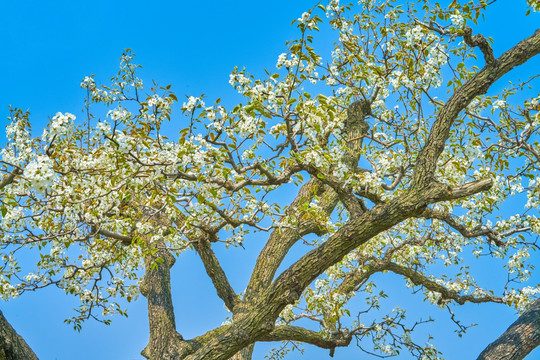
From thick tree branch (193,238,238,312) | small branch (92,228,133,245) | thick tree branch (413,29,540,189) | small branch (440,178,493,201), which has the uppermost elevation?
small branch (92,228,133,245)

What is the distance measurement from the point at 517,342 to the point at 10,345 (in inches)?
221

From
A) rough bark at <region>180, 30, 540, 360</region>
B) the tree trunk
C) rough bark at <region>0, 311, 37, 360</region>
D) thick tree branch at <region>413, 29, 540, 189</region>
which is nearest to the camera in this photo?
rough bark at <region>0, 311, 37, 360</region>

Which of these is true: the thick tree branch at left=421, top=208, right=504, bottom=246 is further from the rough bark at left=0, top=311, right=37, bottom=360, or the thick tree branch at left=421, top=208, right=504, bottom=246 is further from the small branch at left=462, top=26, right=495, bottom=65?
the rough bark at left=0, top=311, right=37, bottom=360

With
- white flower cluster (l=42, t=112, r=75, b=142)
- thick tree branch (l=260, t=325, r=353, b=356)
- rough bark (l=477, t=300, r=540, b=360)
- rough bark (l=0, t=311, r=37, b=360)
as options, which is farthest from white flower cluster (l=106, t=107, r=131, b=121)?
rough bark (l=477, t=300, r=540, b=360)

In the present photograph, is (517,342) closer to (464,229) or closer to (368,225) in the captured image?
(464,229)

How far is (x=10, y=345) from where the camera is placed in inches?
177

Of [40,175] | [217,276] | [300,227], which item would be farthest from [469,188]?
[40,175]

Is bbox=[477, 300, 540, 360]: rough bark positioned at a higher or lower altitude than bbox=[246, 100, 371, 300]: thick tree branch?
lower

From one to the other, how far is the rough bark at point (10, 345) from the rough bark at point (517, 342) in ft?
16.9

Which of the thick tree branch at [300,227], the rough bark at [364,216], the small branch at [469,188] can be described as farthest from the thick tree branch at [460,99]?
the thick tree branch at [300,227]

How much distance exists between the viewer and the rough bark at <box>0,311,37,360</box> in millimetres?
4453

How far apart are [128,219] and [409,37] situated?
4074 millimetres

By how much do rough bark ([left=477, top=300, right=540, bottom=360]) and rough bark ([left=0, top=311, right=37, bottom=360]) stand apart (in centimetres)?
515

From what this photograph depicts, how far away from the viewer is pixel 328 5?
7926mm
